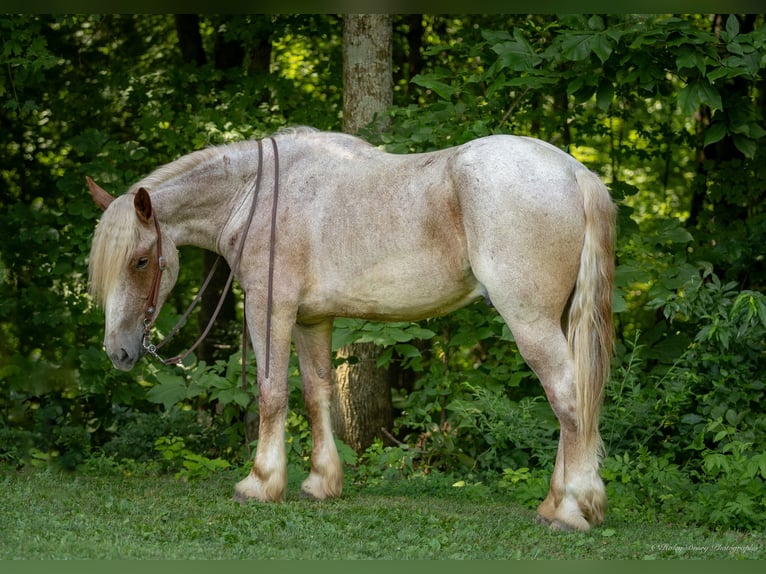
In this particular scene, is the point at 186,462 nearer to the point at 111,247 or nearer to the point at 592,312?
the point at 111,247

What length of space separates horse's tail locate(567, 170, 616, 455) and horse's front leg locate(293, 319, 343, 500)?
1751mm

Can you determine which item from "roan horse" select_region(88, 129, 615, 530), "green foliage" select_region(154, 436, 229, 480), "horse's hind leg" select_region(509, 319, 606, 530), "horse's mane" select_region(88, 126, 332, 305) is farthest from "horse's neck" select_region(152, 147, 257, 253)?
"horse's hind leg" select_region(509, 319, 606, 530)

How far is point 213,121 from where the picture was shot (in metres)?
9.29

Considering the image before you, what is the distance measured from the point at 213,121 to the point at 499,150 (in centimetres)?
469

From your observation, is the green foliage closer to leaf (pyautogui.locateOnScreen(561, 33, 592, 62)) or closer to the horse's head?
the horse's head

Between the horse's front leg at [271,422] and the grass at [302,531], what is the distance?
0.15 m

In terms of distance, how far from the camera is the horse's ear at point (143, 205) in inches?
220

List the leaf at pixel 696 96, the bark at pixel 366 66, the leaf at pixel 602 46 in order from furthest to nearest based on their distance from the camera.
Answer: the bark at pixel 366 66 < the leaf at pixel 696 96 < the leaf at pixel 602 46

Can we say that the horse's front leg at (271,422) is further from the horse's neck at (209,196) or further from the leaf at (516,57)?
the leaf at (516,57)

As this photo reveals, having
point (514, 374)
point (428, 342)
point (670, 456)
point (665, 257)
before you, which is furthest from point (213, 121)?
point (670, 456)

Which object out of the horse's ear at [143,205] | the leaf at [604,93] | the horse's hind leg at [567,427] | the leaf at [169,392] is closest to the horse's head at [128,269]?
the horse's ear at [143,205]

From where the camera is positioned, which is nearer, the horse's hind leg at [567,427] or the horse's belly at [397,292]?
the horse's hind leg at [567,427]

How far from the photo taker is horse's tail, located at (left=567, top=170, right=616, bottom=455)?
5.12 meters

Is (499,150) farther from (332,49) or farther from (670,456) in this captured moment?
(332,49)
